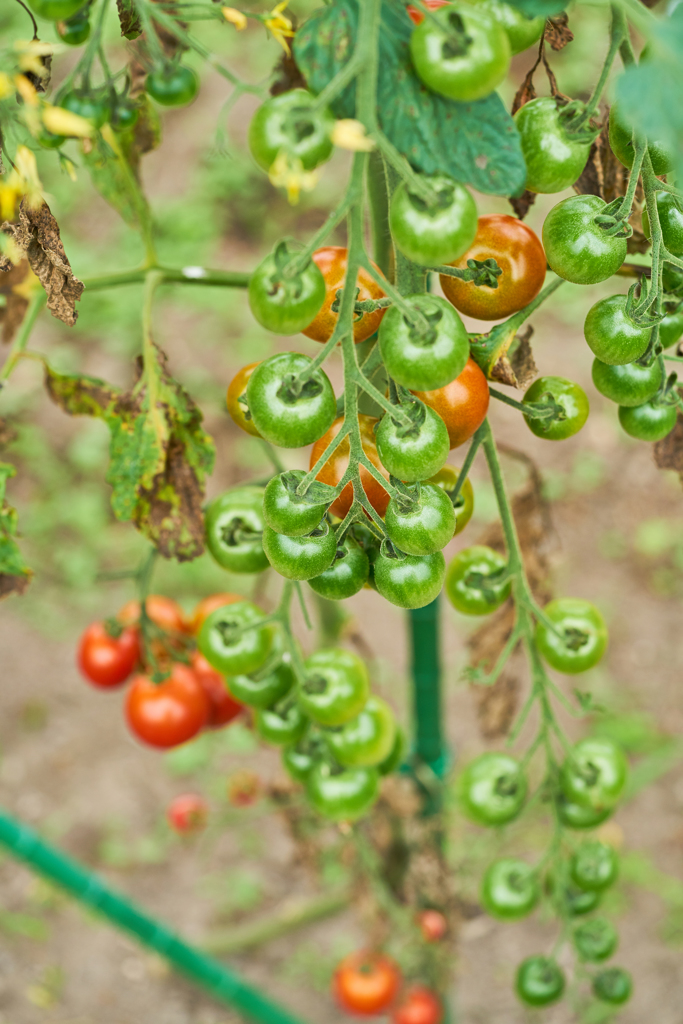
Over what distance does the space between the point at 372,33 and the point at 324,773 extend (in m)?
0.77

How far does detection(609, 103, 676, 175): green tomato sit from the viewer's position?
23.6 inches

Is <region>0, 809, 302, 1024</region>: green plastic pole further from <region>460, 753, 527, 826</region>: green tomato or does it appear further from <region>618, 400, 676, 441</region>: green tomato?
<region>618, 400, 676, 441</region>: green tomato

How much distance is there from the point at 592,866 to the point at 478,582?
395 millimetres

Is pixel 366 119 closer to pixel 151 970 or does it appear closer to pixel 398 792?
pixel 398 792

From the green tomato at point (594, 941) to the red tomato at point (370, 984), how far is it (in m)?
0.59

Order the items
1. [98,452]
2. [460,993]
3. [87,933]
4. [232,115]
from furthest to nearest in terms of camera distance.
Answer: [232,115]
[98,452]
[87,933]
[460,993]

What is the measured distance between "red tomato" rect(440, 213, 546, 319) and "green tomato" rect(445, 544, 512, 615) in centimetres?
28

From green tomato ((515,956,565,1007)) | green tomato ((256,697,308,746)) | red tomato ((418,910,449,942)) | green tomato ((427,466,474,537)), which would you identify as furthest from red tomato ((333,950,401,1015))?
green tomato ((427,466,474,537))

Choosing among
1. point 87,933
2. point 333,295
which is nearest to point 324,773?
point 333,295

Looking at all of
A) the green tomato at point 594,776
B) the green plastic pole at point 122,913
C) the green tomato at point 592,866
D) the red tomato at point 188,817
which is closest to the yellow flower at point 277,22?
the green tomato at point 594,776

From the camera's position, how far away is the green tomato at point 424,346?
0.51 meters

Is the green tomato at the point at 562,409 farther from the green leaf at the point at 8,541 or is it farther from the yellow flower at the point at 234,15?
the green leaf at the point at 8,541

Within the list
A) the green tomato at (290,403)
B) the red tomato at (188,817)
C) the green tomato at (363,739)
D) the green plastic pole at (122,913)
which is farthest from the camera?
the red tomato at (188,817)

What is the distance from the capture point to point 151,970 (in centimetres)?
201
